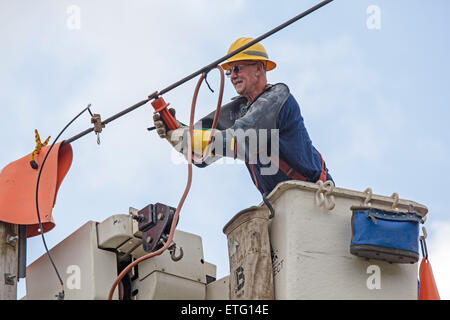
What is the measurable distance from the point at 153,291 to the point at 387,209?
1.95 meters

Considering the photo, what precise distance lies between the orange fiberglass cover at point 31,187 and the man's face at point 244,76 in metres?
1.55

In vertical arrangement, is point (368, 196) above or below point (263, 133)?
below

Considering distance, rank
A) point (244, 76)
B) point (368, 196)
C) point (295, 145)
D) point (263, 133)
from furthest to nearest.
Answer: point (244, 76) → point (295, 145) → point (263, 133) → point (368, 196)

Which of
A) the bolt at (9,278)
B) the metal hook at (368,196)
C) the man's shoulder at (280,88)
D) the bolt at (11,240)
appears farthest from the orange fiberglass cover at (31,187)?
the metal hook at (368,196)

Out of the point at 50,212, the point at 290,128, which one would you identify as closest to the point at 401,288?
the point at 290,128

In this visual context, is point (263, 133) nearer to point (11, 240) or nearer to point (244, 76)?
point (244, 76)

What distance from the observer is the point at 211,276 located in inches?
330

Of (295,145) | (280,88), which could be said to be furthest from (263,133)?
(280,88)

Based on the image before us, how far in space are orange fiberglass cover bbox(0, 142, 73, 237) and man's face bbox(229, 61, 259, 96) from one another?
1.55 meters

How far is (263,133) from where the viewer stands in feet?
25.0

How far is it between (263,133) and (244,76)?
104 centimetres

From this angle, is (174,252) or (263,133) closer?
(174,252)
